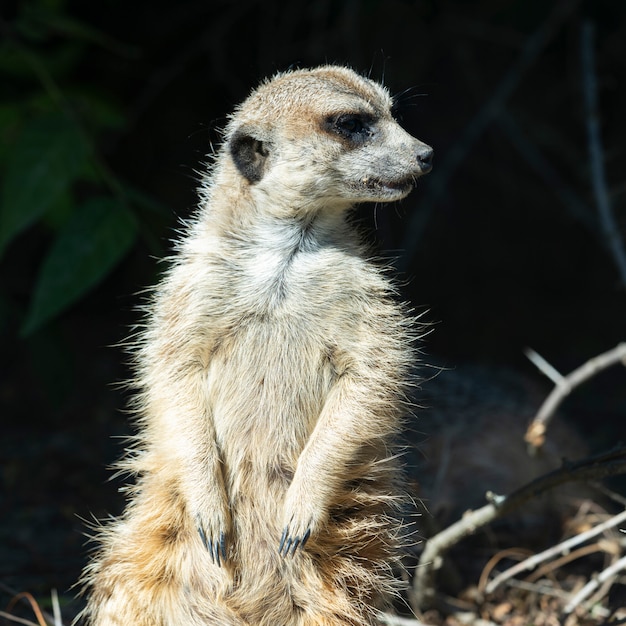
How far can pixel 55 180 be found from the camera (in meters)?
3.76

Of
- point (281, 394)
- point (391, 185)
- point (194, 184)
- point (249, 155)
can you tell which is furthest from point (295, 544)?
point (194, 184)

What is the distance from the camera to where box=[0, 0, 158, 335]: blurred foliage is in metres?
3.62

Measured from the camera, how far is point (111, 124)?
4.67 meters

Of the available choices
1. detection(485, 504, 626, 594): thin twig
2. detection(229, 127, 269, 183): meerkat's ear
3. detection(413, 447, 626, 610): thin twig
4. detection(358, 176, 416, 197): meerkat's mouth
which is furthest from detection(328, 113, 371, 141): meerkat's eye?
detection(485, 504, 626, 594): thin twig

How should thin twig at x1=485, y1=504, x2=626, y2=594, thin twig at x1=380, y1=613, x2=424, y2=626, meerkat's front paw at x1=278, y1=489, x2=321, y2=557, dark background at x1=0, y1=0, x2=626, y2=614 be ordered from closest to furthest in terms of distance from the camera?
meerkat's front paw at x1=278, y1=489, x2=321, y2=557 < thin twig at x1=485, y1=504, x2=626, y2=594 < thin twig at x1=380, y1=613, x2=424, y2=626 < dark background at x1=0, y1=0, x2=626, y2=614

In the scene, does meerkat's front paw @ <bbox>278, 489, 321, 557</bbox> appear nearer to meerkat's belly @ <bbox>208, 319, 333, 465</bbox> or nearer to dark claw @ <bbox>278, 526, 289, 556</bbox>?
dark claw @ <bbox>278, 526, 289, 556</bbox>

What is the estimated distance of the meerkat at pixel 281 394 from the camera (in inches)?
97.5

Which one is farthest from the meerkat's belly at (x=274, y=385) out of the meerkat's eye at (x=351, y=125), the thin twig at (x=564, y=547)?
the thin twig at (x=564, y=547)

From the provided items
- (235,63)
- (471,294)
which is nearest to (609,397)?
(471,294)

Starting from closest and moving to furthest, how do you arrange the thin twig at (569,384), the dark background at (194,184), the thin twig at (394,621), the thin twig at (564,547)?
the thin twig at (564,547), the thin twig at (394,621), the thin twig at (569,384), the dark background at (194,184)

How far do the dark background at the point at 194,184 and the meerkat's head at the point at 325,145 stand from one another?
95cm

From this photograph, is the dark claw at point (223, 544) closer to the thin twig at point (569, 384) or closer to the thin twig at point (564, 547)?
the thin twig at point (564, 547)

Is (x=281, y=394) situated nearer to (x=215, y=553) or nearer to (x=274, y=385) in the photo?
(x=274, y=385)

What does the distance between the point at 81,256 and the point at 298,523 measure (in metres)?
1.73
